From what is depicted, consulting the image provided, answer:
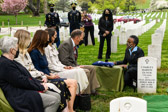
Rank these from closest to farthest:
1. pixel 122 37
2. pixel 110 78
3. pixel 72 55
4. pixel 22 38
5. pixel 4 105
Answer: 1. pixel 4 105
2. pixel 22 38
3. pixel 72 55
4. pixel 110 78
5. pixel 122 37

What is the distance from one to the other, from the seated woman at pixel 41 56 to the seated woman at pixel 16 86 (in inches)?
43.2

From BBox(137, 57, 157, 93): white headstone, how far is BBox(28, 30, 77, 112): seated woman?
2128 millimetres

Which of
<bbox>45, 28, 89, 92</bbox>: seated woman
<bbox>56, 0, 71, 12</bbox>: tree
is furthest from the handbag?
<bbox>56, 0, 71, 12</bbox>: tree

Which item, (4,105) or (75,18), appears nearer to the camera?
(4,105)

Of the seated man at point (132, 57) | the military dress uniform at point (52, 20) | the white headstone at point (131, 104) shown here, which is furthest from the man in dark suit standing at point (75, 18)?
the white headstone at point (131, 104)

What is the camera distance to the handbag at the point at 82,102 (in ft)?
21.5

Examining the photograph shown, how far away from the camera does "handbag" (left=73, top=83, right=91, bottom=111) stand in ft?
21.5

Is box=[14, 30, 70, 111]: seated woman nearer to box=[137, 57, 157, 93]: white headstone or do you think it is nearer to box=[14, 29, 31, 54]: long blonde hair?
box=[14, 29, 31, 54]: long blonde hair

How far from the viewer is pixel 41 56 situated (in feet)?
21.1

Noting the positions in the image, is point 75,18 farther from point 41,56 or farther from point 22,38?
point 22,38

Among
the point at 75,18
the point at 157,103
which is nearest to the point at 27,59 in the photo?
the point at 157,103

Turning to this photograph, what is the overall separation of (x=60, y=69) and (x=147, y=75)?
218cm

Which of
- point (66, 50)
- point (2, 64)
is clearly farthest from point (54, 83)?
point (66, 50)

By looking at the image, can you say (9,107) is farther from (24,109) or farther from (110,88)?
(110,88)
